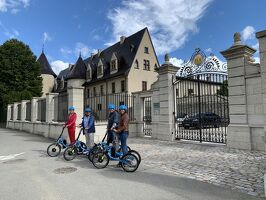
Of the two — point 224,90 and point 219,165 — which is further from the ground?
point 224,90

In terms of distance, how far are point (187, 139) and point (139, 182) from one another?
769cm

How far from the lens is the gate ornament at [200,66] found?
11.4m

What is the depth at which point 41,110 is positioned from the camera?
1691 cm

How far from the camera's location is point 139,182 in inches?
218

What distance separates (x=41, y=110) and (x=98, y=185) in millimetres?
13072

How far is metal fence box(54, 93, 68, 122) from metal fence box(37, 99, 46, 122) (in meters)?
1.99

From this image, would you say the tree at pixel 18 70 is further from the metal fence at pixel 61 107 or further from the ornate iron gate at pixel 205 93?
the ornate iron gate at pixel 205 93

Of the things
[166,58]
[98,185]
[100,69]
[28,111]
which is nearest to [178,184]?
[98,185]

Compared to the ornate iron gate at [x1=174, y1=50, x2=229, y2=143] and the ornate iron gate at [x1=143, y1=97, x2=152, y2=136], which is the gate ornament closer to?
the ornate iron gate at [x1=174, y1=50, x2=229, y2=143]

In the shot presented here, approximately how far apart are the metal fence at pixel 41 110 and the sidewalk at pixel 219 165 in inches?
382

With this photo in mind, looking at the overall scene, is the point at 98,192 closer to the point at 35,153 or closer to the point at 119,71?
the point at 35,153

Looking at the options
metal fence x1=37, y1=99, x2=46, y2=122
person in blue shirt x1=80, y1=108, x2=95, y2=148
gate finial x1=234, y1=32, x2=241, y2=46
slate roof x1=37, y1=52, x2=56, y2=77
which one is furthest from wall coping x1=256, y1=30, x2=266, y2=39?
slate roof x1=37, y1=52, x2=56, y2=77

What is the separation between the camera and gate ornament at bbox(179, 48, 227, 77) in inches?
450

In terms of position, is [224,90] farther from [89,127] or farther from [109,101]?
[109,101]
